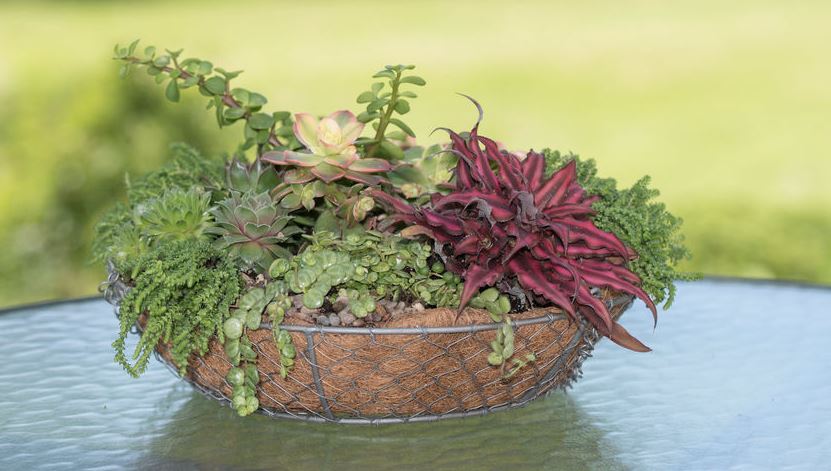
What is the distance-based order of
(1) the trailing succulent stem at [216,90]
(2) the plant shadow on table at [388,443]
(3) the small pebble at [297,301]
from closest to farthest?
1. (2) the plant shadow on table at [388,443]
2. (3) the small pebble at [297,301]
3. (1) the trailing succulent stem at [216,90]

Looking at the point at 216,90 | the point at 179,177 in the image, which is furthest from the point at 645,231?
the point at 179,177

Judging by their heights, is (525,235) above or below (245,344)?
above

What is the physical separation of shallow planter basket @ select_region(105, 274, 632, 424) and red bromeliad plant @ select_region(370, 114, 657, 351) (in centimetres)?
4

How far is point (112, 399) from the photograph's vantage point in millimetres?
1718

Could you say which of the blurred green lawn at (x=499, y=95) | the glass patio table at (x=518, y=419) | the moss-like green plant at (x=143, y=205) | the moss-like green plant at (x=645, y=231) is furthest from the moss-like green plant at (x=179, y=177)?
the blurred green lawn at (x=499, y=95)

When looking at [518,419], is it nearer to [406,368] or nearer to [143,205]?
[406,368]

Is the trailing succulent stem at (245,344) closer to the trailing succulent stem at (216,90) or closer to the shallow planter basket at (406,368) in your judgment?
the shallow planter basket at (406,368)

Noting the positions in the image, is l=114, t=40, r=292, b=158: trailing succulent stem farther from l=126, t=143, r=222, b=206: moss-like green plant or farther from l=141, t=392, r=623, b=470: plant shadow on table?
l=141, t=392, r=623, b=470: plant shadow on table

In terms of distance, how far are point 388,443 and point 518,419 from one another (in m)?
0.22

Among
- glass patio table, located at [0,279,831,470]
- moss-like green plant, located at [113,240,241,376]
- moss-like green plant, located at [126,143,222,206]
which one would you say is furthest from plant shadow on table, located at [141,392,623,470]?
moss-like green plant, located at [126,143,222,206]

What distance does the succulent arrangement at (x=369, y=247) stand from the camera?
1501mm

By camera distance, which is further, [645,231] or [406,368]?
[645,231]

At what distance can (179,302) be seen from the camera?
153 centimetres

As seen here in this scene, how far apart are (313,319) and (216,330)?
0.14 meters
